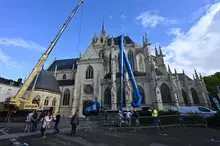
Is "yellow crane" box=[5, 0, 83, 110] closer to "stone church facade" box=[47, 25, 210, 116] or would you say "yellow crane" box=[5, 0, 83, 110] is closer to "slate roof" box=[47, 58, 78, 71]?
"stone church facade" box=[47, 25, 210, 116]

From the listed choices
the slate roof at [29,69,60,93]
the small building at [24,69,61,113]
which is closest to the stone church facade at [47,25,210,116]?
the small building at [24,69,61,113]

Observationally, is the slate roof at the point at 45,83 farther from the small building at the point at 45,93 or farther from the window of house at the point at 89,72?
the window of house at the point at 89,72

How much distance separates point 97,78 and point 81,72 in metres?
5.07

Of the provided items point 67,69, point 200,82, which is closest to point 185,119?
point 200,82

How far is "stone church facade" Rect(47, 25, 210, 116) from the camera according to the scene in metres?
21.5

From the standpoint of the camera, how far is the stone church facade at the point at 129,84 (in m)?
21.5

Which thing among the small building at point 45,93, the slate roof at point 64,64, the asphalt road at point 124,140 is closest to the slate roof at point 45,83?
the small building at point 45,93

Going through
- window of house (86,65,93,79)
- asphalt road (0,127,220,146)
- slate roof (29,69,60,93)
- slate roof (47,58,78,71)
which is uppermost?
slate roof (47,58,78,71)

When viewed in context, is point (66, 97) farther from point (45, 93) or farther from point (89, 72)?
point (89, 72)

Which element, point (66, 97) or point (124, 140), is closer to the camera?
point (124, 140)

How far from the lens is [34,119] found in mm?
8688


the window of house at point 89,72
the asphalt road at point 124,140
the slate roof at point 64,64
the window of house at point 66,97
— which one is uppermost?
the slate roof at point 64,64

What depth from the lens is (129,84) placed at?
22.5 meters

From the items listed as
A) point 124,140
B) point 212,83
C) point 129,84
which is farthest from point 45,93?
point 212,83
